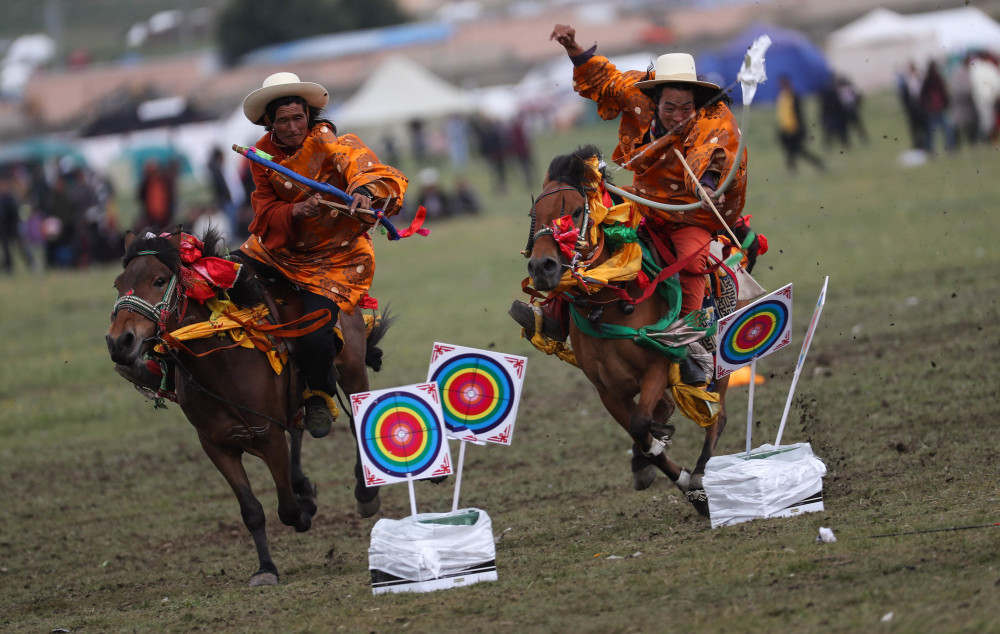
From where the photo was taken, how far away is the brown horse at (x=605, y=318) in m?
6.57

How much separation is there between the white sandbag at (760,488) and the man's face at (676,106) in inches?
74.9

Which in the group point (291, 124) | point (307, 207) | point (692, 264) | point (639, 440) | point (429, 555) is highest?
point (291, 124)

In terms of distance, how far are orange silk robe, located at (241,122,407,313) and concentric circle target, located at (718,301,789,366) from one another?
77.9 inches

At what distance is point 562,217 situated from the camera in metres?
6.53

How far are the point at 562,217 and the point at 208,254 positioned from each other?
76.4 inches

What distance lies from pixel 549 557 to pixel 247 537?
263 centimetres

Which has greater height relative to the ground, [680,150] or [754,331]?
[680,150]

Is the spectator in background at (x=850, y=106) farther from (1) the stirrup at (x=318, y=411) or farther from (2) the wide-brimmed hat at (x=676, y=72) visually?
(1) the stirrup at (x=318, y=411)

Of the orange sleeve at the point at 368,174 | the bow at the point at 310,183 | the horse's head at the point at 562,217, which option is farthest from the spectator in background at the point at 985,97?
the bow at the point at 310,183

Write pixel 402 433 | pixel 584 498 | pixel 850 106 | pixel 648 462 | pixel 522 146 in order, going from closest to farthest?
pixel 402 433 < pixel 648 462 < pixel 584 498 < pixel 850 106 < pixel 522 146

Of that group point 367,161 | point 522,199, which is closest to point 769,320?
point 367,161

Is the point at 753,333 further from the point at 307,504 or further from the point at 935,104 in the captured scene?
the point at 935,104

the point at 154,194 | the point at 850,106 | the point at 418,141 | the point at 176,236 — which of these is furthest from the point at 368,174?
the point at 418,141

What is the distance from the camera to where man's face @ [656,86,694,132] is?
6.95 metres
